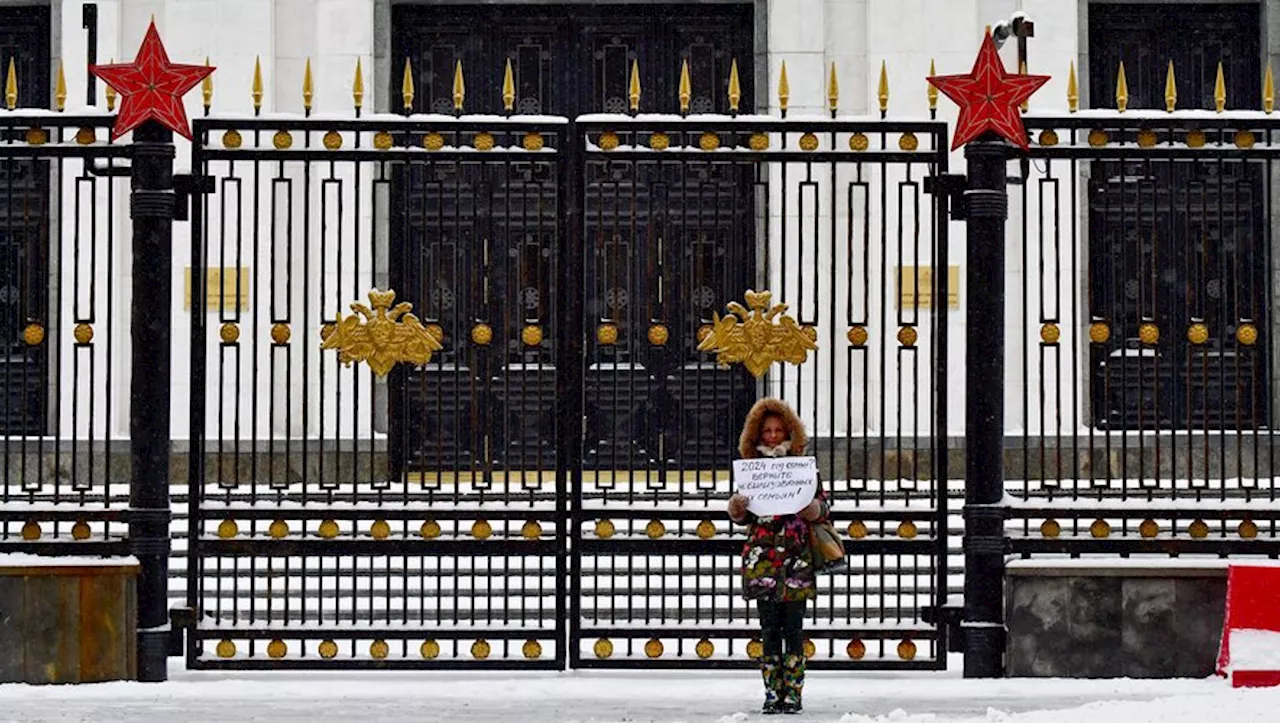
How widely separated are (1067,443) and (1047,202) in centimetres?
359

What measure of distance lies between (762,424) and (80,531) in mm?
3878

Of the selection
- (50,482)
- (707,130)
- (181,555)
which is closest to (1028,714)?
(707,130)

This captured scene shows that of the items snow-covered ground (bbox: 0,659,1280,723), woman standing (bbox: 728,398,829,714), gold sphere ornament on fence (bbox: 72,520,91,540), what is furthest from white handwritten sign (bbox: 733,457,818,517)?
gold sphere ornament on fence (bbox: 72,520,91,540)

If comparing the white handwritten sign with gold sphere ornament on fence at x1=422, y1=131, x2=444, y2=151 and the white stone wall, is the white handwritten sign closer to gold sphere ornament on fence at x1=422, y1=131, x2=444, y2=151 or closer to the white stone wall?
gold sphere ornament on fence at x1=422, y1=131, x2=444, y2=151

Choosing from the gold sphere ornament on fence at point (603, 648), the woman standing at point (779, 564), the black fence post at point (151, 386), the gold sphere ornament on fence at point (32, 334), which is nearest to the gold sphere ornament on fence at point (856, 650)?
the woman standing at point (779, 564)

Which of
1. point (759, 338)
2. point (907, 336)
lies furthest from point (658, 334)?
point (907, 336)

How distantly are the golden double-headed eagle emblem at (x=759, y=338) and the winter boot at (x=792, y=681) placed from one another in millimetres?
1708

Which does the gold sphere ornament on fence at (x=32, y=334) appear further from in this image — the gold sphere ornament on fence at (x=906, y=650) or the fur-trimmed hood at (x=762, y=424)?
→ the gold sphere ornament on fence at (x=906, y=650)

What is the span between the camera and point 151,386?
10375mm

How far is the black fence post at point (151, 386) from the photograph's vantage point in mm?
10250

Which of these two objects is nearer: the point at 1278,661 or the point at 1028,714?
the point at 1028,714

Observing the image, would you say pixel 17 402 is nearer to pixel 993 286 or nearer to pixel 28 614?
pixel 28 614

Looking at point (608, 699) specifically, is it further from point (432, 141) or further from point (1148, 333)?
point (1148, 333)

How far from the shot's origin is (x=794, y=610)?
9195 mm
